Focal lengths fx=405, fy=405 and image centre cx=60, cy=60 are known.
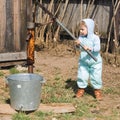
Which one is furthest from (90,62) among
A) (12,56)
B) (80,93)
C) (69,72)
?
(12,56)

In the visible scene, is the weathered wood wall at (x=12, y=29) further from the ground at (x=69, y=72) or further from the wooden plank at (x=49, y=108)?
the wooden plank at (x=49, y=108)

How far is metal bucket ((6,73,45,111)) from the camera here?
17.6ft

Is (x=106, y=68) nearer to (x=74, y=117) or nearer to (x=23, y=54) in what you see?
(x=23, y=54)

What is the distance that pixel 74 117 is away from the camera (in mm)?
5559

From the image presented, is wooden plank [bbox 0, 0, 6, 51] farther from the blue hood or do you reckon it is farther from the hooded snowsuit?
the blue hood

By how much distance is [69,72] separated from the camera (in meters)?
8.21

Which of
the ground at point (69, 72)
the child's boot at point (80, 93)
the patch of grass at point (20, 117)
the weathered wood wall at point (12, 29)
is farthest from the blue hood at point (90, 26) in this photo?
the weathered wood wall at point (12, 29)

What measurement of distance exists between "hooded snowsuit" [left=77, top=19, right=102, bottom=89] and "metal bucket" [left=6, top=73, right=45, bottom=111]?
103cm

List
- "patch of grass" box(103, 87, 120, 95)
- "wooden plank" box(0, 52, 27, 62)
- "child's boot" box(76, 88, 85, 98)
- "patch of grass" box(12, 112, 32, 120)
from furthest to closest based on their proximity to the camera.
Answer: "wooden plank" box(0, 52, 27, 62) → "patch of grass" box(103, 87, 120, 95) → "child's boot" box(76, 88, 85, 98) → "patch of grass" box(12, 112, 32, 120)

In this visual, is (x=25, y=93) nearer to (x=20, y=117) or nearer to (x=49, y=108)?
(x=20, y=117)

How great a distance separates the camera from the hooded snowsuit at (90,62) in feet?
20.3

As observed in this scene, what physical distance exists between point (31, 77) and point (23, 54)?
96.3 inches

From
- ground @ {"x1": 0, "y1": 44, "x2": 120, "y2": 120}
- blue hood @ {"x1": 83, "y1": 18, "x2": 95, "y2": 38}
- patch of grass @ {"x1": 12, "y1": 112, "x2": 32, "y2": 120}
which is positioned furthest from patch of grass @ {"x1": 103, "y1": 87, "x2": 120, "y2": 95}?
patch of grass @ {"x1": 12, "y1": 112, "x2": 32, "y2": 120}

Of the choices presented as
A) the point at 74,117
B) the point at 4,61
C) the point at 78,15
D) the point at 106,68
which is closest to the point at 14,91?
the point at 74,117
